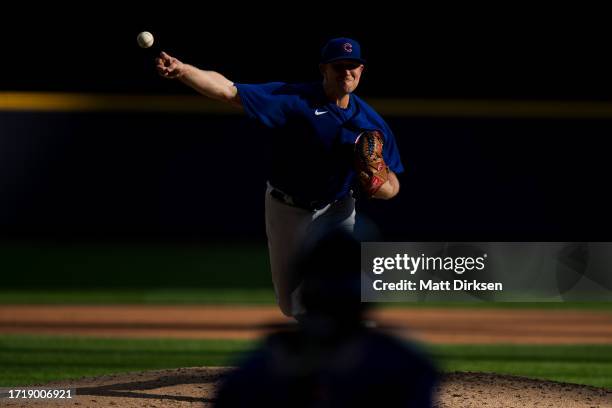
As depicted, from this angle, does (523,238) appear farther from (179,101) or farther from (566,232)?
(179,101)

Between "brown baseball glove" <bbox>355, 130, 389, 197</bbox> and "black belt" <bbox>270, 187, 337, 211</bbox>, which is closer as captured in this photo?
"brown baseball glove" <bbox>355, 130, 389, 197</bbox>

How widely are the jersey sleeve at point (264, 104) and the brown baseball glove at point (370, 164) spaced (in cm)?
41

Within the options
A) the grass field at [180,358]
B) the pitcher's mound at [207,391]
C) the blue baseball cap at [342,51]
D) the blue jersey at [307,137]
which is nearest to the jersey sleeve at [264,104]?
the blue jersey at [307,137]

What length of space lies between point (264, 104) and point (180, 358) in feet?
9.84

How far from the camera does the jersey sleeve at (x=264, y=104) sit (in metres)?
5.23

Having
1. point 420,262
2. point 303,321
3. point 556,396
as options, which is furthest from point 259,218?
point 303,321

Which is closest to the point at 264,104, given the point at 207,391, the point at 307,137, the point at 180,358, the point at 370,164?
the point at 307,137

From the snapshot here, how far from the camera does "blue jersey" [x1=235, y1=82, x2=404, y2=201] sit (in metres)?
5.24

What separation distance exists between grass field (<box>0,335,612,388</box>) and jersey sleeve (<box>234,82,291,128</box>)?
2158mm

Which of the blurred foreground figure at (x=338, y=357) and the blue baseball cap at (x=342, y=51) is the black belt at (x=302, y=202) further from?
the blurred foreground figure at (x=338, y=357)

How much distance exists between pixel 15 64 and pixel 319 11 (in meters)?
4.59

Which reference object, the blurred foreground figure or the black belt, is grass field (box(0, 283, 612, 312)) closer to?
the black belt

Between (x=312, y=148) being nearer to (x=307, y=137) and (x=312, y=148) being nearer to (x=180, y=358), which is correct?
(x=307, y=137)

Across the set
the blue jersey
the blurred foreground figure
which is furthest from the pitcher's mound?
the blurred foreground figure
